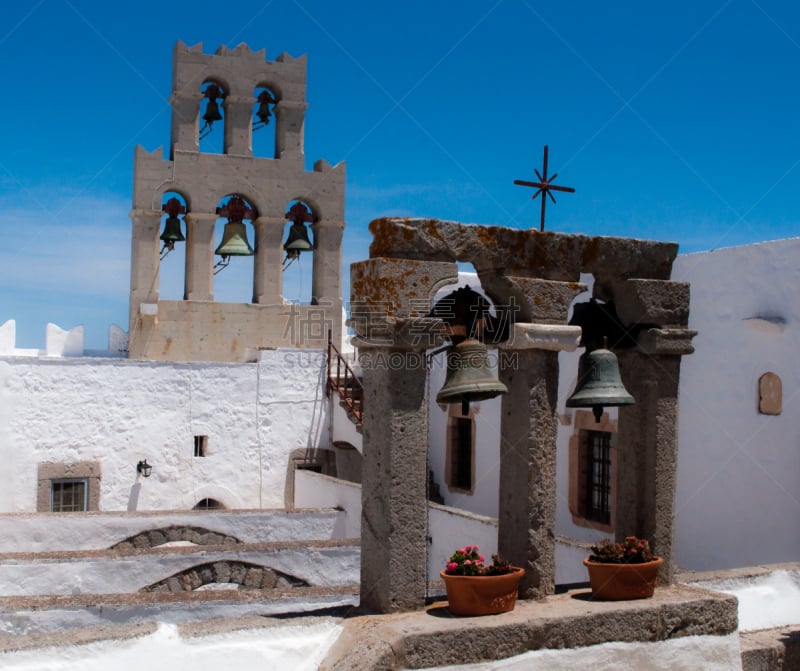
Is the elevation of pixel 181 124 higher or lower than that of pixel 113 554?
higher

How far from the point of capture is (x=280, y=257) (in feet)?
47.7

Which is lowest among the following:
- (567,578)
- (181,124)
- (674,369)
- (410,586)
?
Result: (567,578)

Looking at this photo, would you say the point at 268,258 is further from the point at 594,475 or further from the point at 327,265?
the point at 594,475

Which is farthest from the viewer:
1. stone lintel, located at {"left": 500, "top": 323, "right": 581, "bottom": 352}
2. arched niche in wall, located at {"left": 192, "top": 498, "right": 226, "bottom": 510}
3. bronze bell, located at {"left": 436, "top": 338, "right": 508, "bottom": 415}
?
arched niche in wall, located at {"left": 192, "top": 498, "right": 226, "bottom": 510}

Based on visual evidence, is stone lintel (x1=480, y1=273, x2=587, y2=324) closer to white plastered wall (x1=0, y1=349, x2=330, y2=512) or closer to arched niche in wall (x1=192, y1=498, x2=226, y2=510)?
white plastered wall (x1=0, y1=349, x2=330, y2=512)

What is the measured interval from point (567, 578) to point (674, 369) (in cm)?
365

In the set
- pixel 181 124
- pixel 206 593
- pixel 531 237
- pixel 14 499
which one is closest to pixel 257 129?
pixel 181 124

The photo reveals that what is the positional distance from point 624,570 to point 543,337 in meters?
1.32

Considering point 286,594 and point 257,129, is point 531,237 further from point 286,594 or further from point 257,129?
point 257,129

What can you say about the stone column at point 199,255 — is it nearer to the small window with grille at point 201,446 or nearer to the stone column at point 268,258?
the stone column at point 268,258

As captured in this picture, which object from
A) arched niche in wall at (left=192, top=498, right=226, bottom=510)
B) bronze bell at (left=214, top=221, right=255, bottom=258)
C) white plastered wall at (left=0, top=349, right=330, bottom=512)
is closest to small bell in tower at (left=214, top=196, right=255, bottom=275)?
bronze bell at (left=214, top=221, right=255, bottom=258)

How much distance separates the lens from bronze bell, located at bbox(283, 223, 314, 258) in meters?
14.7

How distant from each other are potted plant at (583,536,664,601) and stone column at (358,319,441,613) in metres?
1.00

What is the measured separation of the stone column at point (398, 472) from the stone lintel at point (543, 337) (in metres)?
0.52
